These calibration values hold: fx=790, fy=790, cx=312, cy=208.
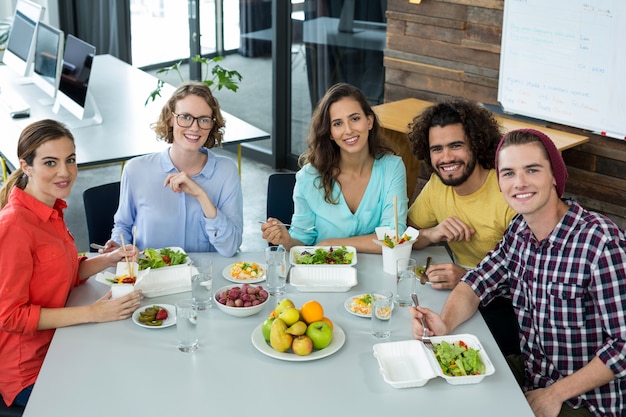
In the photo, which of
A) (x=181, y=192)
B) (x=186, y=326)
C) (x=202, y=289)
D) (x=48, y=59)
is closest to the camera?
(x=186, y=326)

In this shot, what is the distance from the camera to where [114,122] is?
15.3 feet

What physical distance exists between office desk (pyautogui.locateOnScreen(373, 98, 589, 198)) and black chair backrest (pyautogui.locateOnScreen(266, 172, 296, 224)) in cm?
78

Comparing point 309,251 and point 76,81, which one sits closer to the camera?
point 309,251

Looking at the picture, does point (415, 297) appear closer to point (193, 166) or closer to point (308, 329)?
point (308, 329)

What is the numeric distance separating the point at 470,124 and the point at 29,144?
1.61 metres

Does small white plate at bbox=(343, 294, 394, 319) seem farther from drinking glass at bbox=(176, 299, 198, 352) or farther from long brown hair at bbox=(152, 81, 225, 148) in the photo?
long brown hair at bbox=(152, 81, 225, 148)

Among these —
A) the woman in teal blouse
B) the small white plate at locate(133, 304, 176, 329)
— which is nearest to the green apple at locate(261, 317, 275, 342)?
the small white plate at locate(133, 304, 176, 329)

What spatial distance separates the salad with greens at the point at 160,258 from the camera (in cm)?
268

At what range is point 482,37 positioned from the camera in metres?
4.37

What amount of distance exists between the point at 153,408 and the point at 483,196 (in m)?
1.57

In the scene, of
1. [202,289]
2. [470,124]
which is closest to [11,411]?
[202,289]

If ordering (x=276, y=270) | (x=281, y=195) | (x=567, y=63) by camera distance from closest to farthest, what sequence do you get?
(x=276, y=270), (x=281, y=195), (x=567, y=63)

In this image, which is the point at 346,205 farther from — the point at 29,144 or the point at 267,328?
the point at 29,144

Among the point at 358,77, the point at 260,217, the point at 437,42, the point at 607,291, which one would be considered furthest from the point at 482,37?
the point at 607,291
